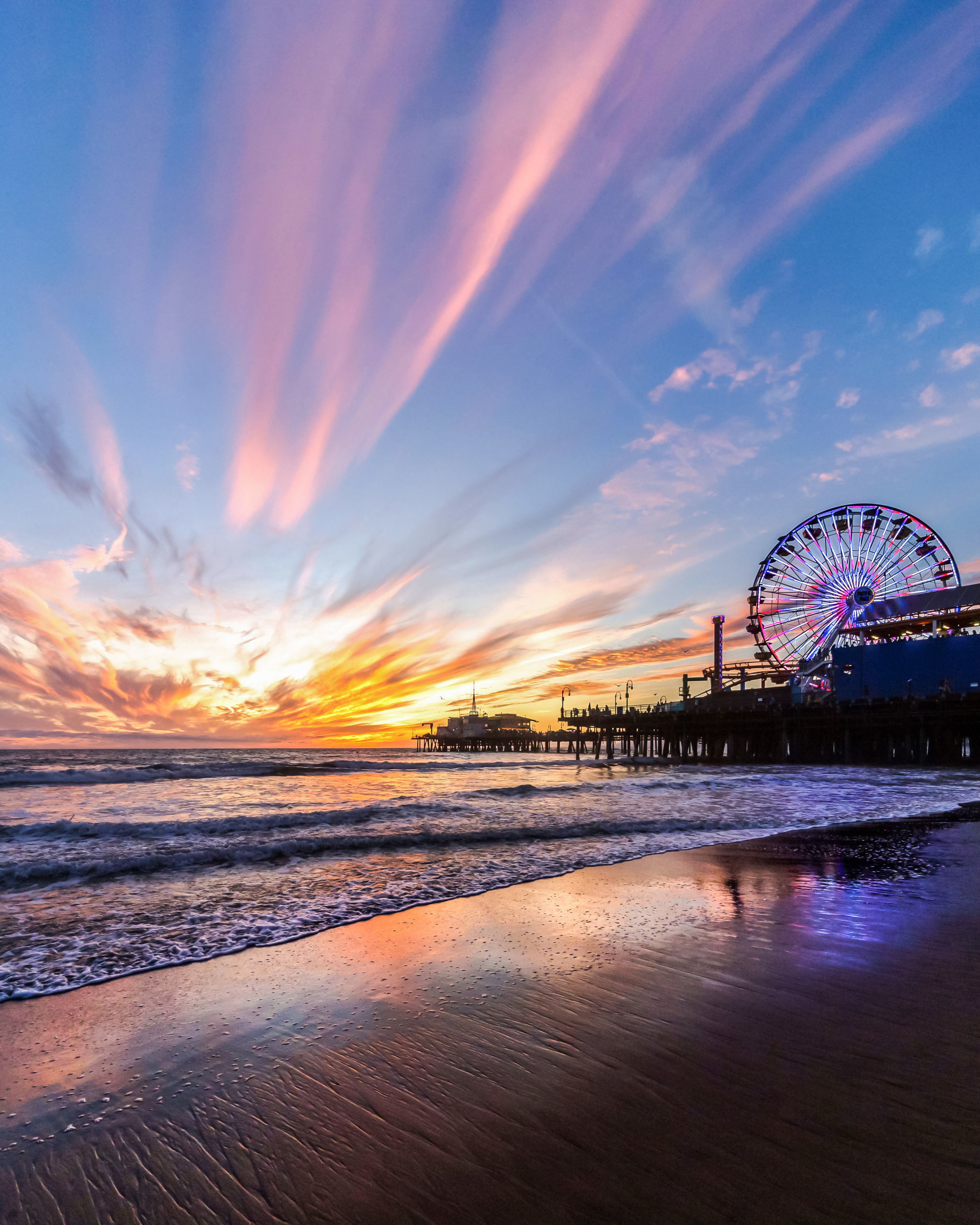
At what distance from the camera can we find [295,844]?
420 inches

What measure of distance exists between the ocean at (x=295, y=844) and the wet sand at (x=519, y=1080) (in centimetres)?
103

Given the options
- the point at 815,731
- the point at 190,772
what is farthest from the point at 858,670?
the point at 190,772

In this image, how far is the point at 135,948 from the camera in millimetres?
5242

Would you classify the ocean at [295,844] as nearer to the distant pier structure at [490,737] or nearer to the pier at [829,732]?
the pier at [829,732]

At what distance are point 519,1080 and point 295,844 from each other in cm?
873

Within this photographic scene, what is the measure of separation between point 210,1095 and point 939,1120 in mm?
3187

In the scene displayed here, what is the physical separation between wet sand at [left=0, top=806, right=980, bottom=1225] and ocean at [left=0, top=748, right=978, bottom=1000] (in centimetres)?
103

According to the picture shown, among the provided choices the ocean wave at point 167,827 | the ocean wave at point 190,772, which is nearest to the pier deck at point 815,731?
the ocean wave at point 190,772

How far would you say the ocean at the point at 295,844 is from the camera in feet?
18.8

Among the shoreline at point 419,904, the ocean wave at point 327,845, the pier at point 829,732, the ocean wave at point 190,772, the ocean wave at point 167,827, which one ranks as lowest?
the ocean wave at point 190,772

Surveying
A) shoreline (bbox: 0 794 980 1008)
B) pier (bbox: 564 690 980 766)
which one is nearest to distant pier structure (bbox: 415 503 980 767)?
pier (bbox: 564 690 980 766)

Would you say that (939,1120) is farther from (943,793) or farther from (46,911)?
(943,793)

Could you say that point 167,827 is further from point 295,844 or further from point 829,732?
point 829,732

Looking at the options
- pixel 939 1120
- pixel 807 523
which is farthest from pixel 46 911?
pixel 807 523
